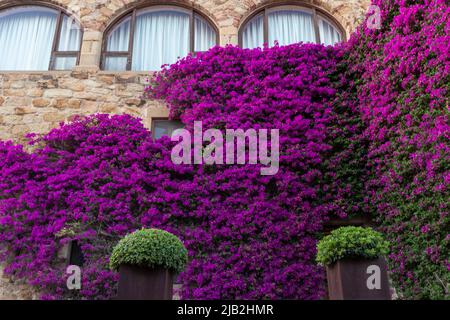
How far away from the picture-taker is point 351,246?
198 inches

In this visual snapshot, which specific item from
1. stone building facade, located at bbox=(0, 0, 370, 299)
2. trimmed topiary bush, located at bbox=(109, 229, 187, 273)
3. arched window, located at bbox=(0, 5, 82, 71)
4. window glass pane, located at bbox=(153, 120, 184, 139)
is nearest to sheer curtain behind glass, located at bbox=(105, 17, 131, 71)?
stone building facade, located at bbox=(0, 0, 370, 299)

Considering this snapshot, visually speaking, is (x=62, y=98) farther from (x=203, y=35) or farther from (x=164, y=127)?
(x=203, y=35)

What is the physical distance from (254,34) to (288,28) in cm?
70

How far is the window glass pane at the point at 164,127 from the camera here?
26.9ft

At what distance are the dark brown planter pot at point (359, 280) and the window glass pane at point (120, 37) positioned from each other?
6.15 meters

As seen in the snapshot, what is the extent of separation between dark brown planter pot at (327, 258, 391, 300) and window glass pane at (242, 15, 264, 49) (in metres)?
5.29

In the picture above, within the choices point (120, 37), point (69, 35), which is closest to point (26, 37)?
point (69, 35)

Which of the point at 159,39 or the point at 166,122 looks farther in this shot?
the point at 159,39

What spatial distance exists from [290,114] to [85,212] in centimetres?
365

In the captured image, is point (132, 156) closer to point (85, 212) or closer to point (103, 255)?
point (85, 212)

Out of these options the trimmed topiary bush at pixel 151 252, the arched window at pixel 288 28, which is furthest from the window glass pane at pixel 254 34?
the trimmed topiary bush at pixel 151 252

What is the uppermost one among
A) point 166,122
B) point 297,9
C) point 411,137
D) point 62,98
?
point 297,9

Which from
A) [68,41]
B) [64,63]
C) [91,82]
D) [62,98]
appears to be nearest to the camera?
[62,98]

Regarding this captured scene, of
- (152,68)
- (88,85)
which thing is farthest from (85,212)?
(152,68)
